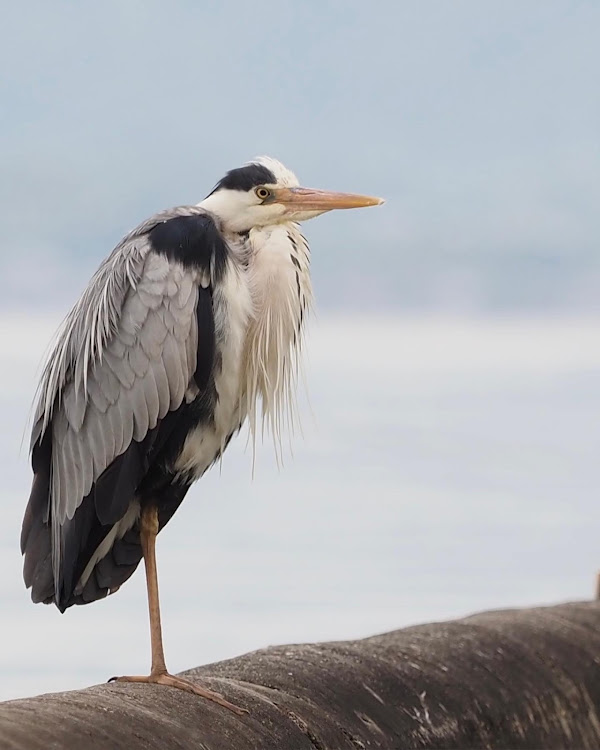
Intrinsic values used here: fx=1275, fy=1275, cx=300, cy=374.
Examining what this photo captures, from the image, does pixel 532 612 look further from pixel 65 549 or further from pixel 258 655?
pixel 65 549

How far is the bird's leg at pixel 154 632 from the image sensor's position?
470cm

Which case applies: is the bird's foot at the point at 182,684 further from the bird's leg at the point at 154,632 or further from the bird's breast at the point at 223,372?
the bird's breast at the point at 223,372

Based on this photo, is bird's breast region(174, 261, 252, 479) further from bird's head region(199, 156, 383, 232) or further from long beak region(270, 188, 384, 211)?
long beak region(270, 188, 384, 211)

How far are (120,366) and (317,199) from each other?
1.08 m

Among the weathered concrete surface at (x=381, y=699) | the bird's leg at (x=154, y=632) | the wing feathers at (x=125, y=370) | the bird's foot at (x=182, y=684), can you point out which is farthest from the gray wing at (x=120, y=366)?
the weathered concrete surface at (x=381, y=699)

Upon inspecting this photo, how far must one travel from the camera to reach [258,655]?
561 centimetres

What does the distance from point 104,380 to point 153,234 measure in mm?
609

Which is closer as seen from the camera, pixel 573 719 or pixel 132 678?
pixel 132 678

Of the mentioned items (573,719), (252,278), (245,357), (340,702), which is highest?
(252,278)

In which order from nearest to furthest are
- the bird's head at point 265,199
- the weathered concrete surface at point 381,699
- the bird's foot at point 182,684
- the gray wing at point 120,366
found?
1. the weathered concrete surface at point 381,699
2. the bird's foot at point 182,684
3. the gray wing at point 120,366
4. the bird's head at point 265,199

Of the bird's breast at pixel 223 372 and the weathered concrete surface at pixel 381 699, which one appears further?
the bird's breast at pixel 223 372

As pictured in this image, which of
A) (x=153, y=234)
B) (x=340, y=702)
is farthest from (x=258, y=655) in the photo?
(x=153, y=234)

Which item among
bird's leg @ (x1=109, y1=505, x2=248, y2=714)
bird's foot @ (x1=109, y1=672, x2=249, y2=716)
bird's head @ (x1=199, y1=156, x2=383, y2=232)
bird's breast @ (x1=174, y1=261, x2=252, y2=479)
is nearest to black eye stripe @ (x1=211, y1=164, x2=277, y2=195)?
bird's head @ (x1=199, y1=156, x2=383, y2=232)

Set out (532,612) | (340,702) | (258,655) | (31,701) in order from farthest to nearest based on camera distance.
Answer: (532,612) → (258,655) → (340,702) → (31,701)
